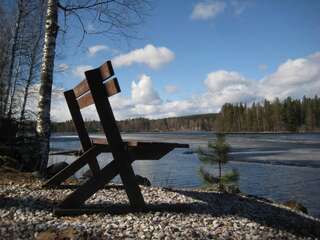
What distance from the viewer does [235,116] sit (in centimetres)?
15525

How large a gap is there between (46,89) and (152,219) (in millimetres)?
4694

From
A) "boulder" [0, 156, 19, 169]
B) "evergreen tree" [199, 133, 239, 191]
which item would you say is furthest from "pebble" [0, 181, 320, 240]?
"evergreen tree" [199, 133, 239, 191]

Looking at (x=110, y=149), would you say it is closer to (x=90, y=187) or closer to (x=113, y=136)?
(x=113, y=136)

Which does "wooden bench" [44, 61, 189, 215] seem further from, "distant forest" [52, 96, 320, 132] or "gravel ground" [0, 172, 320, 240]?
"distant forest" [52, 96, 320, 132]

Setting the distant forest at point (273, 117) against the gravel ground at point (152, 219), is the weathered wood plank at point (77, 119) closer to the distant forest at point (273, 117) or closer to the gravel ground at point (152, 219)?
the gravel ground at point (152, 219)

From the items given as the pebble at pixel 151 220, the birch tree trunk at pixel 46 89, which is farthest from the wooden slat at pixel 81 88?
the birch tree trunk at pixel 46 89

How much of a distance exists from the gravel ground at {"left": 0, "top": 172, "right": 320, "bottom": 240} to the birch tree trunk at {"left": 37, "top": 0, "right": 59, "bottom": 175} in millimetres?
1685

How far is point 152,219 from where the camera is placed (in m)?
5.46

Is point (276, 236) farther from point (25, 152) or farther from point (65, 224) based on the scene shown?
point (25, 152)

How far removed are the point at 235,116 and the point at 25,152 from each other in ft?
486

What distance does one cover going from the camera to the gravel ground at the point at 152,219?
194 inches

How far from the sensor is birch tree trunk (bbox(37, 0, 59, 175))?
8.94m

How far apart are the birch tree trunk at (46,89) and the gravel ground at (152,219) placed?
1685 millimetres

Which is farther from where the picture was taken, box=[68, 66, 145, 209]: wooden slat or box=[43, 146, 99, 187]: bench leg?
box=[43, 146, 99, 187]: bench leg
